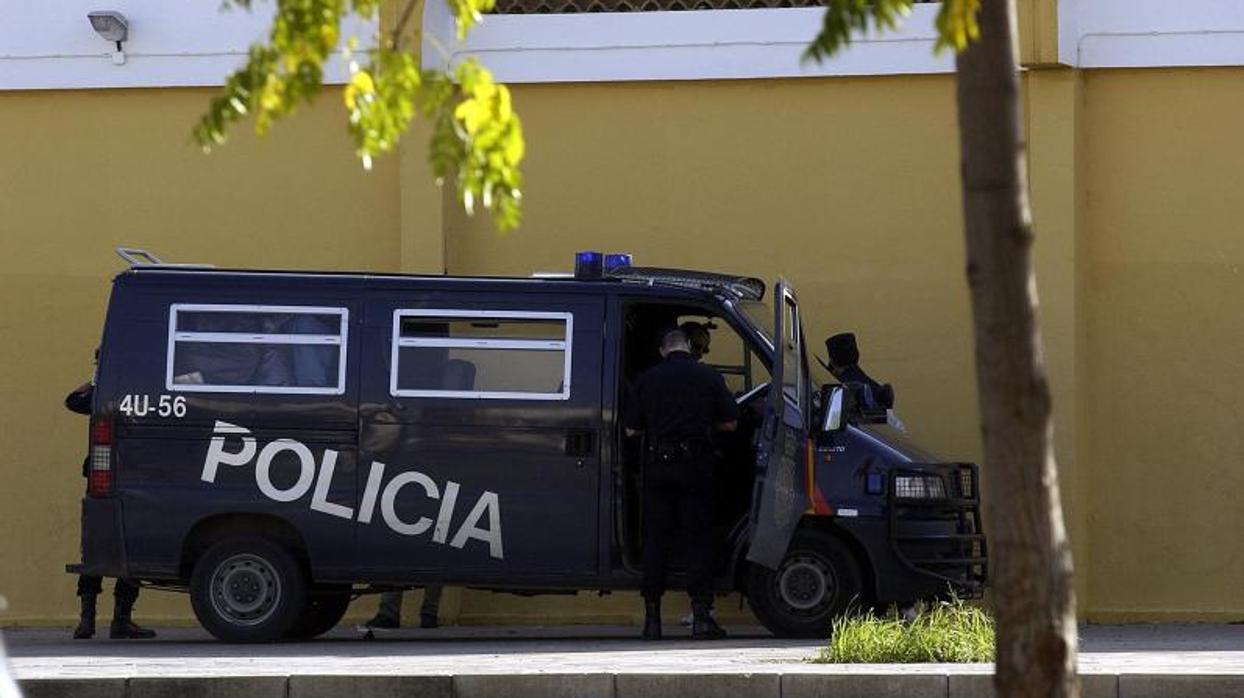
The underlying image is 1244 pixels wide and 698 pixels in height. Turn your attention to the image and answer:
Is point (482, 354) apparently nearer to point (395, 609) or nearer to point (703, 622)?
point (703, 622)

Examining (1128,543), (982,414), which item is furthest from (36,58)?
(982,414)

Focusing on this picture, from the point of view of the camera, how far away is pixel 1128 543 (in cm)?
1446

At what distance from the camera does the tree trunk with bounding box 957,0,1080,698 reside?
6059 millimetres

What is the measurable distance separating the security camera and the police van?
2935 millimetres

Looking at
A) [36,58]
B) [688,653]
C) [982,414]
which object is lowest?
[688,653]

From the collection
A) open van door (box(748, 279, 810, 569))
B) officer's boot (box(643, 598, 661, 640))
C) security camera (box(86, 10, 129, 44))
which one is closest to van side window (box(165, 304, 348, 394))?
officer's boot (box(643, 598, 661, 640))

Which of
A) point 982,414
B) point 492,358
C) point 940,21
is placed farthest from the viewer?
point 492,358

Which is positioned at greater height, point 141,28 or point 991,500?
point 141,28

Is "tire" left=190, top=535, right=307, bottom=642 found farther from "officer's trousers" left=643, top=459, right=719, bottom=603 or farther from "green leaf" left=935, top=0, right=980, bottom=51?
"green leaf" left=935, top=0, right=980, bottom=51

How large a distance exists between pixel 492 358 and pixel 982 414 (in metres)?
6.63

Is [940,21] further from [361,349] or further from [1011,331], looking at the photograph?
[361,349]

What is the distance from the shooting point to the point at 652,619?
12.8 meters

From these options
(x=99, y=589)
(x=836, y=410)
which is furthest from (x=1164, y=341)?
(x=99, y=589)

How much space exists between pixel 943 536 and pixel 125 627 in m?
5.04
